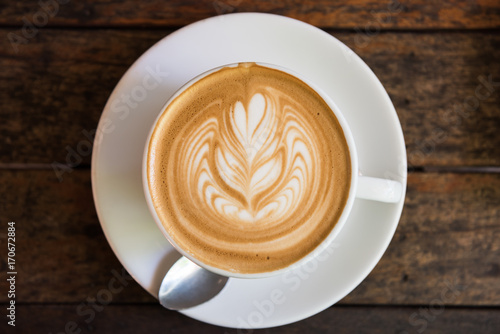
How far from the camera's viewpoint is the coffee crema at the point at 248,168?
3.38 ft

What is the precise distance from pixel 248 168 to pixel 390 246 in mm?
527

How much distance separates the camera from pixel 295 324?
1308 mm

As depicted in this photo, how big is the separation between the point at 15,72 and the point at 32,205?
1.25 feet

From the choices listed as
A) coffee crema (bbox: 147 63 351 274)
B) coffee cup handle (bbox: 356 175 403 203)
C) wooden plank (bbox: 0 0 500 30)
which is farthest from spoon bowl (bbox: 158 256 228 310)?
wooden plank (bbox: 0 0 500 30)

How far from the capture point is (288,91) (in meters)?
1.05

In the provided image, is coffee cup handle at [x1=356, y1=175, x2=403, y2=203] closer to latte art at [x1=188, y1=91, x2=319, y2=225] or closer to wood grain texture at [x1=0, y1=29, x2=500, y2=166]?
latte art at [x1=188, y1=91, x2=319, y2=225]

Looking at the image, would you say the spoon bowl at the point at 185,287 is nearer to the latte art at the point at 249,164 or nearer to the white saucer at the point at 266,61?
the white saucer at the point at 266,61

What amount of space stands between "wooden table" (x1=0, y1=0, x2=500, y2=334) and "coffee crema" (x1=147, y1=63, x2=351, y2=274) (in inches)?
13.6

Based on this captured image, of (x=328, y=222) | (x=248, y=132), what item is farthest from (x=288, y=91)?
(x=328, y=222)

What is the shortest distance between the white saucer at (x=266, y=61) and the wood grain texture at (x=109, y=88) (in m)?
0.21

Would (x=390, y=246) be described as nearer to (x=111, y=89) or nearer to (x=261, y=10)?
(x=261, y=10)

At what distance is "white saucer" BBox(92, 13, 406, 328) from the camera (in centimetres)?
109

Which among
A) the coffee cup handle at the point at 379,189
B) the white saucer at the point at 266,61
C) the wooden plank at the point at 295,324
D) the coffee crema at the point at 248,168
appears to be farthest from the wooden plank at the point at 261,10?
the wooden plank at the point at 295,324

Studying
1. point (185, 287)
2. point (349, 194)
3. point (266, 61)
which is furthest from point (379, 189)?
point (185, 287)
